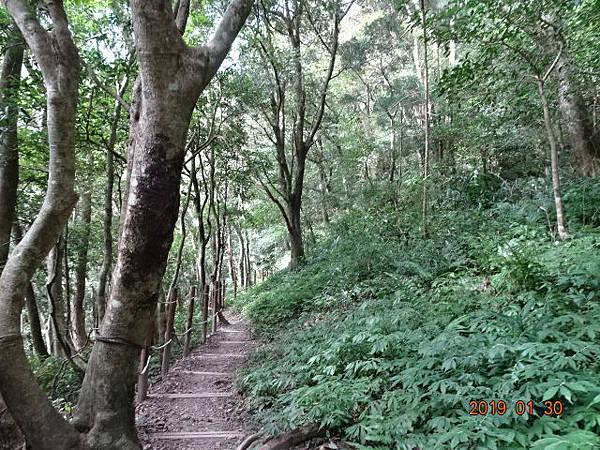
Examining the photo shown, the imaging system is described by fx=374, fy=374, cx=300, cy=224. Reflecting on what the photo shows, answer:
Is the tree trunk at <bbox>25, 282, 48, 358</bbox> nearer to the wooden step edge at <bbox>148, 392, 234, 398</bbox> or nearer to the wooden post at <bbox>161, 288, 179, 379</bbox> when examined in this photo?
the wooden post at <bbox>161, 288, 179, 379</bbox>

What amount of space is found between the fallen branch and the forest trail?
749 millimetres

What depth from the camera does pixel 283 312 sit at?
8.81m

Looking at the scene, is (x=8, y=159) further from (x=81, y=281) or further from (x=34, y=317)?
(x=81, y=281)

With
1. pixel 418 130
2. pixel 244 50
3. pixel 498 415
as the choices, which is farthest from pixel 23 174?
pixel 418 130

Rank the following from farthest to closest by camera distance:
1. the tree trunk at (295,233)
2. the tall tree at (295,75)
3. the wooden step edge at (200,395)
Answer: the tree trunk at (295,233), the tall tree at (295,75), the wooden step edge at (200,395)

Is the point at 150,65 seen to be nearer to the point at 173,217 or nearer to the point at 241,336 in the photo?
the point at 173,217

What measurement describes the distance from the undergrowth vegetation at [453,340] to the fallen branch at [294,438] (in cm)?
9

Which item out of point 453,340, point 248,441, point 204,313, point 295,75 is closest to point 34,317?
point 204,313

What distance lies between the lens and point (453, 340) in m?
3.38

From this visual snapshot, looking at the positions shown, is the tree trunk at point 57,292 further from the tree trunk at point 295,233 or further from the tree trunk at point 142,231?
the tree trunk at point 295,233

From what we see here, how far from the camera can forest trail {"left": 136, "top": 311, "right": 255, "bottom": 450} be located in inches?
166

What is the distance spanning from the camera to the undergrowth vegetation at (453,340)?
2541 mm

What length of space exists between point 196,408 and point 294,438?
2.36 meters

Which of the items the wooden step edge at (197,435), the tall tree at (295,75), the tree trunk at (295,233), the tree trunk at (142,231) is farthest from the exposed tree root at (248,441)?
the tree trunk at (295,233)
